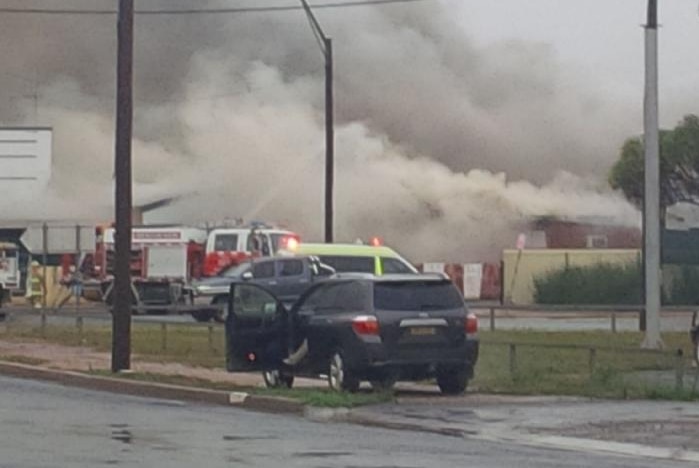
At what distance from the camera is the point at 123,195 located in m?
26.8

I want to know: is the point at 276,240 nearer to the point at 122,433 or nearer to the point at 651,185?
the point at 651,185

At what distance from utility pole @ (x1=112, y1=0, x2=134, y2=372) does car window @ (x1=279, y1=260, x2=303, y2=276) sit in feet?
28.4

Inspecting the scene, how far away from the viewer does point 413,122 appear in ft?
237

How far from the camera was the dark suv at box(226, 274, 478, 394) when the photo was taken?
2236 centimetres

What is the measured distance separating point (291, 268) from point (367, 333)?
13.4 m

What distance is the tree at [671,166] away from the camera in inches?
2630

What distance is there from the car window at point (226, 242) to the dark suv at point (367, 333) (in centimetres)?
2620

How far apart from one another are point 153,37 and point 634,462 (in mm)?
58342

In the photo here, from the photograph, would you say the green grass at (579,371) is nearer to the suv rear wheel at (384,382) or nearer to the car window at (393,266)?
the suv rear wheel at (384,382)

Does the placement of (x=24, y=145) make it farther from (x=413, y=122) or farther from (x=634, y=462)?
(x=634, y=462)

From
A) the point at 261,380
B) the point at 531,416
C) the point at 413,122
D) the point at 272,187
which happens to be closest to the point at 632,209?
the point at 413,122

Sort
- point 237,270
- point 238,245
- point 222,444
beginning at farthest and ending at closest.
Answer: point 238,245, point 237,270, point 222,444

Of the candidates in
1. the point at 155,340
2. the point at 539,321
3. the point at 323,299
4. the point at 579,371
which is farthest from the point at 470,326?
the point at 539,321

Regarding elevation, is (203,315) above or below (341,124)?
below
